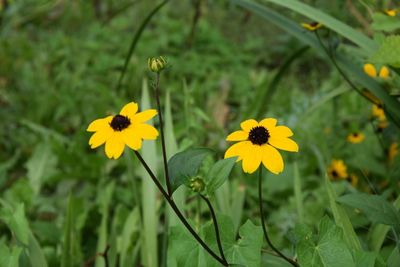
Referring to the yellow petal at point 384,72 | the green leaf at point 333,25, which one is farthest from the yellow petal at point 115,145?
the yellow petal at point 384,72

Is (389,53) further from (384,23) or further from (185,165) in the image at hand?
(185,165)

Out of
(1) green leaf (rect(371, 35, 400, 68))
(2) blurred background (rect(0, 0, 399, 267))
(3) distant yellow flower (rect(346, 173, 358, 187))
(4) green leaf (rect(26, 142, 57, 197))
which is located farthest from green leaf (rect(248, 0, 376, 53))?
(4) green leaf (rect(26, 142, 57, 197))

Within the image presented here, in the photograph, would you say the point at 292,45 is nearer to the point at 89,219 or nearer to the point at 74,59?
the point at 74,59

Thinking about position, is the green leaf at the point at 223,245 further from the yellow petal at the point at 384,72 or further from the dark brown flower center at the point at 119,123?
the yellow petal at the point at 384,72

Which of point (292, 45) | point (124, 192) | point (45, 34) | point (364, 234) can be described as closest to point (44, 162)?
point (124, 192)

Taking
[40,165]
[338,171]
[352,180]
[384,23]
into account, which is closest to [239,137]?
[384,23]
